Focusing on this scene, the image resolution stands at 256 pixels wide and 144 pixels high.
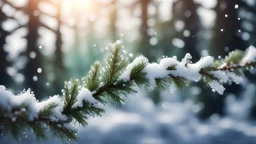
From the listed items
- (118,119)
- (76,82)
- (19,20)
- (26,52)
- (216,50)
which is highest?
(19,20)

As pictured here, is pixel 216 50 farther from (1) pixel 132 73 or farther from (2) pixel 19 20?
(1) pixel 132 73

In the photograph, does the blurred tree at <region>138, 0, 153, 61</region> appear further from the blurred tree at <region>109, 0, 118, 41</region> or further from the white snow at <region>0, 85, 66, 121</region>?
the white snow at <region>0, 85, 66, 121</region>

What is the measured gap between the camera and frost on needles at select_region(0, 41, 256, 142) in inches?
57.9

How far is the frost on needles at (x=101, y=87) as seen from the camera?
147 cm

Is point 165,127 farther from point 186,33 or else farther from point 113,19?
point 113,19

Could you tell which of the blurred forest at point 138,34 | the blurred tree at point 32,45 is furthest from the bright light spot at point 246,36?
the blurred tree at point 32,45

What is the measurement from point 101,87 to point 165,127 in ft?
37.1

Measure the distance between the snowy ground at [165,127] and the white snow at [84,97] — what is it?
26.2 ft

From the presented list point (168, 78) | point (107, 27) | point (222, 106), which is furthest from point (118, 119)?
point (168, 78)

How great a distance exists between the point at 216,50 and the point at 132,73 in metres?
12.2

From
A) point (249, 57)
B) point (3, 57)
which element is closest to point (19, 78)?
point (3, 57)

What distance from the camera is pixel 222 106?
554 inches

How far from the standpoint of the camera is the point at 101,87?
1670 mm

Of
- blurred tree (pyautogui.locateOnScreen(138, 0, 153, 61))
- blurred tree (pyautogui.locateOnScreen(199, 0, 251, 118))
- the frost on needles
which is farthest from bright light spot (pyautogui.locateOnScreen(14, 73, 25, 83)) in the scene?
the frost on needles
